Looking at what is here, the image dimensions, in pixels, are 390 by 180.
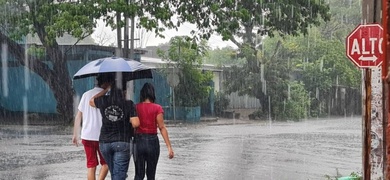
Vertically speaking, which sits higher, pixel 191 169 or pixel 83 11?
pixel 83 11

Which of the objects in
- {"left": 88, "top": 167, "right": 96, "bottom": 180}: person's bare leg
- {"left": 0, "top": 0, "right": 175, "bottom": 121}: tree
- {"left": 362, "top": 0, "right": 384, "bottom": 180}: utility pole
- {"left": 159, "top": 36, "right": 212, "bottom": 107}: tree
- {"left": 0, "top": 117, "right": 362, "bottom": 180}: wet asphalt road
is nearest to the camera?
{"left": 362, "top": 0, "right": 384, "bottom": 180}: utility pole

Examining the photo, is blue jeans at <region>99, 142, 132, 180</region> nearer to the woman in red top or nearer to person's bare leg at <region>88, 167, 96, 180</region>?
the woman in red top

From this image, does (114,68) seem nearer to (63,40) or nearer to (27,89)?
(27,89)

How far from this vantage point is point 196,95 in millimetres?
26875

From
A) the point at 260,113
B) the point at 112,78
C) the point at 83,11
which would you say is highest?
the point at 83,11

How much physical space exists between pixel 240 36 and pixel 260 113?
438 centimetres

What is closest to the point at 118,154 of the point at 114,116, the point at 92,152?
the point at 114,116

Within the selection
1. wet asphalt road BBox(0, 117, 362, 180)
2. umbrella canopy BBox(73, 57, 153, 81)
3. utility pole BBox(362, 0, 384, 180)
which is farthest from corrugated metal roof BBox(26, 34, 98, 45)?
utility pole BBox(362, 0, 384, 180)

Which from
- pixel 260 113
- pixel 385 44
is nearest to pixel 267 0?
pixel 260 113

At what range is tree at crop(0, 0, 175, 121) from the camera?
58.7 ft

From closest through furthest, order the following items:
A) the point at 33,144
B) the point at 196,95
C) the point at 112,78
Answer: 1. the point at 112,78
2. the point at 33,144
3. the point at 196,95

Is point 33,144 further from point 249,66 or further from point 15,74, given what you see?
point 249,66

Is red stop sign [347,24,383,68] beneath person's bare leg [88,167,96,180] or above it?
above

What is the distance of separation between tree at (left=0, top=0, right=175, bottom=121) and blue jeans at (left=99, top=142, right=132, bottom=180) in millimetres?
11761
